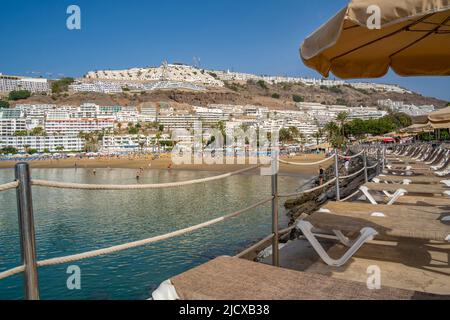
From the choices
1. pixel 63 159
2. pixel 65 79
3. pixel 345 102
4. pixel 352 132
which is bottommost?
pixel 63 159

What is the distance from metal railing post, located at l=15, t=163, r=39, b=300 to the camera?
4.87 feet

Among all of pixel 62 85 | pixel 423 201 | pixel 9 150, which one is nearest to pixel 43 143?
pixel 9 150

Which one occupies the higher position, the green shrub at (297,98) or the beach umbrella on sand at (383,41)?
the green shrub at (297,98)

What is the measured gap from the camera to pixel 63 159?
74.6 metres

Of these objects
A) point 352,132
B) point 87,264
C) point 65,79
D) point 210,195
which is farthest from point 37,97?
point 87,264

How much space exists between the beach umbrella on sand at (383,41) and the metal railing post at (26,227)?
1.65 meters

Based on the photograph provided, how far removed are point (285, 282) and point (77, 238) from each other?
40.5ft

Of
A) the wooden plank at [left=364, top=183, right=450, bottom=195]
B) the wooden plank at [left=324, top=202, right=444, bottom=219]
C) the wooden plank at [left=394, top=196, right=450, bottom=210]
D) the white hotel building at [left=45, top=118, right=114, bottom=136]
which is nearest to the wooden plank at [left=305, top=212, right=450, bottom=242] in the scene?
the wooden plank at [left=324, top=202, right=444, bottom=219]

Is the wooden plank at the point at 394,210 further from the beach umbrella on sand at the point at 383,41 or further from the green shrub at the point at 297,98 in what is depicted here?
the green shrub at the point at 297,98

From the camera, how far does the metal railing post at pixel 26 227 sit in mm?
1484

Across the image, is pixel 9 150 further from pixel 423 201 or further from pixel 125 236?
pixel 423 201

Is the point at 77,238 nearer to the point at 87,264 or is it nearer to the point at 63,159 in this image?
the point at 87,264

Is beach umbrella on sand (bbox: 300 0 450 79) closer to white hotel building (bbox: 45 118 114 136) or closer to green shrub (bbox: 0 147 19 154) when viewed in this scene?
green shrub (bbox: 0 147 19 154)

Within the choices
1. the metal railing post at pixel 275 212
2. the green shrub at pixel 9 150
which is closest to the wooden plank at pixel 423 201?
the metal railing post at pixel 275 212
